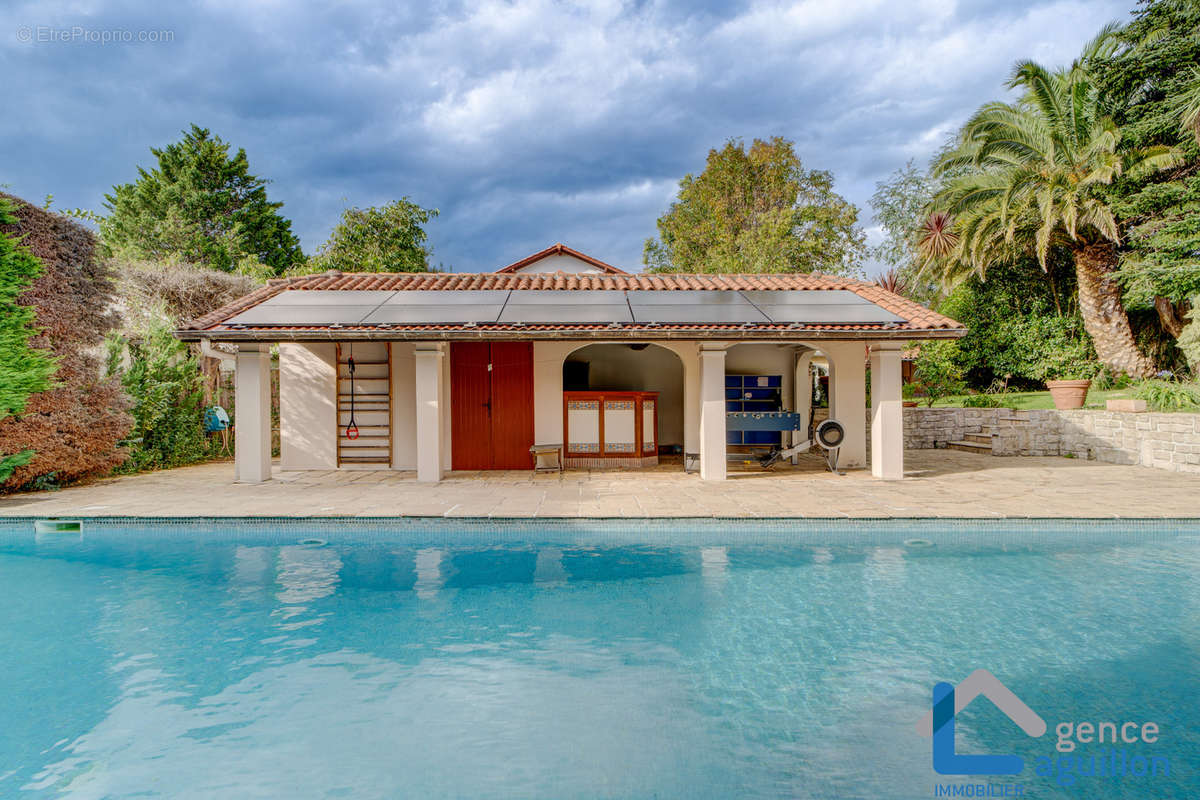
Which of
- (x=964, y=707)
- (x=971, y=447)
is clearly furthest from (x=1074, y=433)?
(x=964, y=707)

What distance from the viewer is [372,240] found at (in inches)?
938

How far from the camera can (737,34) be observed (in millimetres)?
16219

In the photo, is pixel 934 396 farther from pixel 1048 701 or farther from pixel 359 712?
pixel 359 712

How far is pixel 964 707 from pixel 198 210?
151 feet

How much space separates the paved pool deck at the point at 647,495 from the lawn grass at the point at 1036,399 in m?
4.53

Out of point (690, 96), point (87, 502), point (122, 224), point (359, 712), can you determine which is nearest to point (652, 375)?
point (87, 502)

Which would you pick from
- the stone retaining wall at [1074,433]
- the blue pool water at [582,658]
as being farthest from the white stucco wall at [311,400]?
the stone retaining wall at [1074,433]

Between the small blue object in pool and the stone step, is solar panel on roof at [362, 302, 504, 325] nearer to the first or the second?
the small blue object in pool

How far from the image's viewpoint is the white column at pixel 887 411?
1124cm

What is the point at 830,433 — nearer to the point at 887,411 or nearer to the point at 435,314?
the point at 887,411

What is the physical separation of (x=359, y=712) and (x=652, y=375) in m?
13.0

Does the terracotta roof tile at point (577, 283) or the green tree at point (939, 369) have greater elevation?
the terracotta roof tile at point (577, 283)

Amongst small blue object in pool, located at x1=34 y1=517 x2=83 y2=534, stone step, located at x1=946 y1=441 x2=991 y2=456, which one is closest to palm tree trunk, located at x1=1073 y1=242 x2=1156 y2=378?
stone step, located at x1=946 y1=441 x2=991 y2=456

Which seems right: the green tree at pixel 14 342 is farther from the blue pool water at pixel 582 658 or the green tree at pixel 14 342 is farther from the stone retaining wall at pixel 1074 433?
the stone retaining wall at pixel 1074 433
